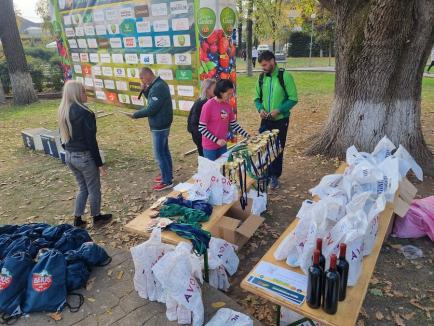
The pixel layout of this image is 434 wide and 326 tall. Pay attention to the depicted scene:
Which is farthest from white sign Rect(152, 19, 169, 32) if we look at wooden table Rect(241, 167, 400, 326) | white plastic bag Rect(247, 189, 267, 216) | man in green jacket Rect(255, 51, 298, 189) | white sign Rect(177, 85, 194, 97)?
wooden table Rect(241, 167, 400, 326)

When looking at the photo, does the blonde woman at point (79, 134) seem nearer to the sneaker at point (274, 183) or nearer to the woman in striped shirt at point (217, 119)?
the woman in striped shirt at point (217, 119)

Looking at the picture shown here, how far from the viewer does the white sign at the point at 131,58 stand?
25.3 feet

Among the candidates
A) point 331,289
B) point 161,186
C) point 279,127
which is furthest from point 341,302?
point 161,186

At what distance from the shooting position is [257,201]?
4535 millimetres

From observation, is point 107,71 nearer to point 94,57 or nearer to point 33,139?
point 94,57

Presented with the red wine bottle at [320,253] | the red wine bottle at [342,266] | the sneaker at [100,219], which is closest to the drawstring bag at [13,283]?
the sneaker at [100,219]

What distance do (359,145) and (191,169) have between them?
3106 millimetres

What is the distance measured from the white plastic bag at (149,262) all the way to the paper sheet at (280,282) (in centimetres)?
74

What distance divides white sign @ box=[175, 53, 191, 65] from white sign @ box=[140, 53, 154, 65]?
0.77 m

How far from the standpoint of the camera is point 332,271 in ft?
6.88

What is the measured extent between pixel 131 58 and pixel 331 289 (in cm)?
709

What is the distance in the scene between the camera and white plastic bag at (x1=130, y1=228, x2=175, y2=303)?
2793 mm

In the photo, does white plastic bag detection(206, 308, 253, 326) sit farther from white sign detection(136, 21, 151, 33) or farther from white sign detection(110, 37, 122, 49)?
white sign detection(110, 37, 122, 49)

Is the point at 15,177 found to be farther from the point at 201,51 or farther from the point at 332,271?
the point at 332,271
